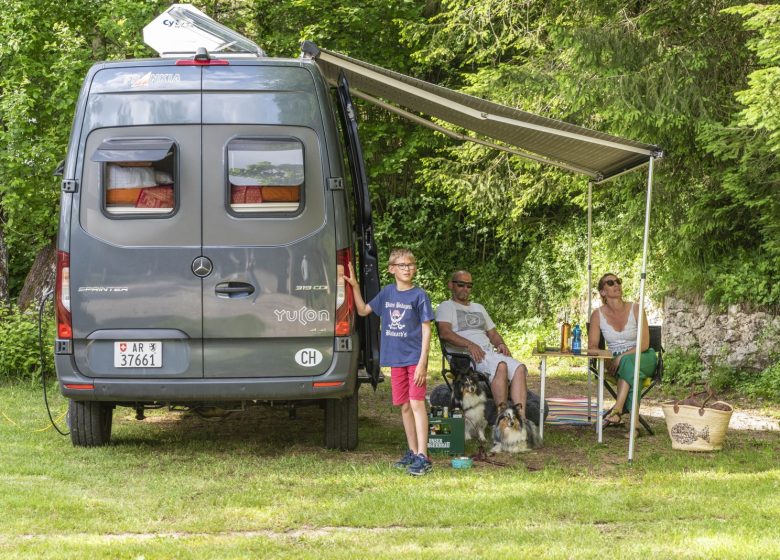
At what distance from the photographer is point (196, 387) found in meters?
6.22

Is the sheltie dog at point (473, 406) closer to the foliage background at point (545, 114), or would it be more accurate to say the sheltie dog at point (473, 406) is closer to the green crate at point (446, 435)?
the green crate at point (446, 435)

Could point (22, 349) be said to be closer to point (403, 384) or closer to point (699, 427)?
point (403, 384)

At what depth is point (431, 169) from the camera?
16.1 meters

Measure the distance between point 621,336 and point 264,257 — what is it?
10.9 feet

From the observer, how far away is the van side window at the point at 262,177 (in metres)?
6.30

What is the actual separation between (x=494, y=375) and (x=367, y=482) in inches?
75.3

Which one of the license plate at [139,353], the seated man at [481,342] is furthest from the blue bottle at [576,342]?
the license plate at [139,353]

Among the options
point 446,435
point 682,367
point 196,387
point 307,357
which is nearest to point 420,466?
point 446,435

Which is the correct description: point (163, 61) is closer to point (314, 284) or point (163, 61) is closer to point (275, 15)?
point (314, 284)

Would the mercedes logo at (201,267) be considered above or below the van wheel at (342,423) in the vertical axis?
above

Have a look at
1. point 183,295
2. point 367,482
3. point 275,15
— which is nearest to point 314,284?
point 183,295

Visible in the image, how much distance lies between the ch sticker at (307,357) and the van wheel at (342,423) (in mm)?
664

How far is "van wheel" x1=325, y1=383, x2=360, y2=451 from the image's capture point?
273 inches

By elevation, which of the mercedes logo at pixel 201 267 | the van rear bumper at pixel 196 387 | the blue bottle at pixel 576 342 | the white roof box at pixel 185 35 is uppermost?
the white roof box at pixel 185 35
